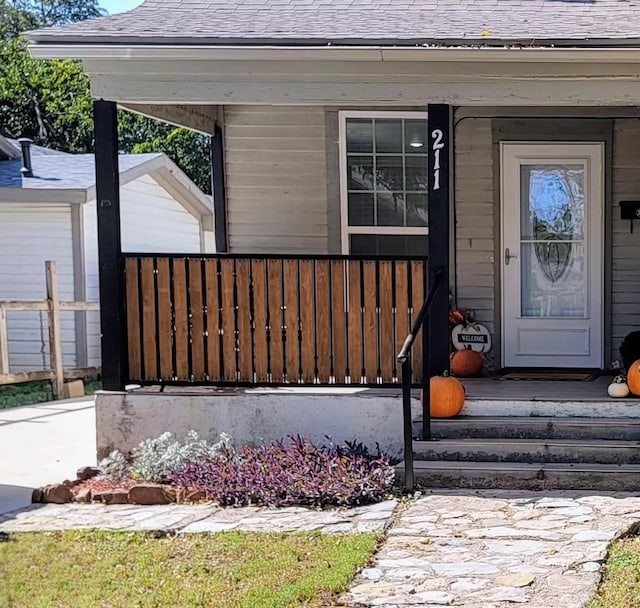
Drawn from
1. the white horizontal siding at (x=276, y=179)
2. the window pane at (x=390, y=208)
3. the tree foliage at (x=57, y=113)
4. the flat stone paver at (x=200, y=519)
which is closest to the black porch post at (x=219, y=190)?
the white horizontal siding at (x=276, y=179)

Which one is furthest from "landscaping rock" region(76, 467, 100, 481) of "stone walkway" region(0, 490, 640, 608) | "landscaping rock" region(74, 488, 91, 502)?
"stone walkway" region(0, 490, 640, 608)

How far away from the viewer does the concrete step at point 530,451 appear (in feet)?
20.0

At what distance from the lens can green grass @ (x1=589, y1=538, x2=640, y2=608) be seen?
13.0 ft

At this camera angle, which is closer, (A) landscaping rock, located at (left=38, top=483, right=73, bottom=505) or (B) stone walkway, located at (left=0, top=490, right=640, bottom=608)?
(B) stone walkway, located at (left=0, top=490, right=640, bottom=608)

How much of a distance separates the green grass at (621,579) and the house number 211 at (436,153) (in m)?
2.94

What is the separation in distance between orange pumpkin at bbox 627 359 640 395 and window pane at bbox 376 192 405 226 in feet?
8.44

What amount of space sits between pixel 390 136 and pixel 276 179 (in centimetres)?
120

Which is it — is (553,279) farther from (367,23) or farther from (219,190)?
(219,190)

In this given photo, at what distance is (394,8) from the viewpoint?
762 cm

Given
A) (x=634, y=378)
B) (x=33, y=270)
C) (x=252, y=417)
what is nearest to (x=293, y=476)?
(x=252, y=417)

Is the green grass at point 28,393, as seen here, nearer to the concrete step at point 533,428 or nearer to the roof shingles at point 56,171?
the roof shingles at point 56,171

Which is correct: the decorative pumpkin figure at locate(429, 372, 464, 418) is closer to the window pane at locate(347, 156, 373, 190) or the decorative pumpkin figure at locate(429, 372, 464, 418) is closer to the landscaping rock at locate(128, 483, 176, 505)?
the landscaping rock at locate(128, 483, 176, 505)

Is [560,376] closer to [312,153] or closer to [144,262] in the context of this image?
[312,153]

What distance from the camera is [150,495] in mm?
→ 6023
